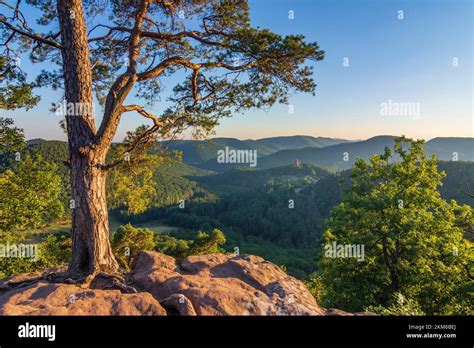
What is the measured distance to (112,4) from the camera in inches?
303

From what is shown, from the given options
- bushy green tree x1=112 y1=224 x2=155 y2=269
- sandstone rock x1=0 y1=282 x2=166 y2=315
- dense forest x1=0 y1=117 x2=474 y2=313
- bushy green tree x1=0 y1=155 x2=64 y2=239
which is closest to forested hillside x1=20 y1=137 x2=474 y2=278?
dense forest x1=0 y1=117 x2=474 y2=313

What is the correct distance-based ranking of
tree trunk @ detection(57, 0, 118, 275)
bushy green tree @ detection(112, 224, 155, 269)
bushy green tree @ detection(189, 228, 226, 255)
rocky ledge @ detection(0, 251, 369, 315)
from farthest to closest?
1. bushy green tree @ detection(189, 228, 226, 255)
2. bushy green tree @ detection(112, 224, 155, 269)
3. tree trunk @ detection(57, 0, 118, 275)
4. rocky ledge @ detection(0, 251, 369, 315)

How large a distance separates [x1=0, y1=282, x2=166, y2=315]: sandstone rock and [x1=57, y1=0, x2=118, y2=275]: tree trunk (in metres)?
1.18

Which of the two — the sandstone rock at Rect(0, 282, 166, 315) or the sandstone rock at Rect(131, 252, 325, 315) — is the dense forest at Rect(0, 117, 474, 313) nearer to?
the sandstone rock at Rect(131, 252, 325, 315)

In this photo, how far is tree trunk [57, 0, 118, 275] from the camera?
536 cm

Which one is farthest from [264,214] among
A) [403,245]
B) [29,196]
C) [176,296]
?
[176,296]

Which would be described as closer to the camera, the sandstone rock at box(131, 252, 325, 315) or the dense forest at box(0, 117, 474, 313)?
the sandstone rock at box(131, 252, 325, 315)

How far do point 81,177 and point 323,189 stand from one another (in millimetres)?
162629

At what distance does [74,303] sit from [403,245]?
42.9ft

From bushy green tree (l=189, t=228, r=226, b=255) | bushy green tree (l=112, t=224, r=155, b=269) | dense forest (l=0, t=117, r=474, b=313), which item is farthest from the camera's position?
bushy green tree (l=189, t=228, r=226, b=255)

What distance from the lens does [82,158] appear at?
17.8 ft

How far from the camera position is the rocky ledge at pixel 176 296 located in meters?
3.67

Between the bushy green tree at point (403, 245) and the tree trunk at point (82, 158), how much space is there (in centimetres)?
1087

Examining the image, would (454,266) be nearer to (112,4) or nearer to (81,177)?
(81,177)
